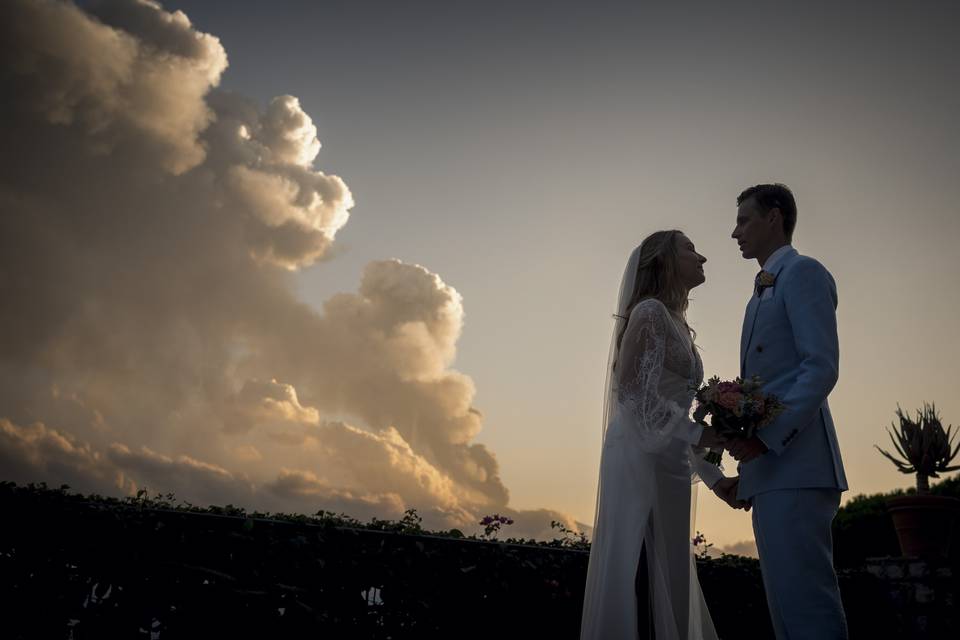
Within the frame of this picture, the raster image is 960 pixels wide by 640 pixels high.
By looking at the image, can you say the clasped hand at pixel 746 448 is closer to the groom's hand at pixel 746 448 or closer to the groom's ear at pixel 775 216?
the groom's hand at pixel 746 448

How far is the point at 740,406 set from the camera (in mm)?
3295

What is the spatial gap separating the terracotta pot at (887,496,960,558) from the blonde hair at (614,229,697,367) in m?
5.36

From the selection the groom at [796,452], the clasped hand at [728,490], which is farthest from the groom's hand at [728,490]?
the groom at [796,452]

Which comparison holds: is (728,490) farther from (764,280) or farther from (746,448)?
(764,280)

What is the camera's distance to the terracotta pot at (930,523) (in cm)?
779

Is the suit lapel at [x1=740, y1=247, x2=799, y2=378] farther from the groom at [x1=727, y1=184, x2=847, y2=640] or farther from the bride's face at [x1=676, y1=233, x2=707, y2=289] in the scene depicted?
the bride's face at [x1=676, y1=233, x2=707, y2=289]

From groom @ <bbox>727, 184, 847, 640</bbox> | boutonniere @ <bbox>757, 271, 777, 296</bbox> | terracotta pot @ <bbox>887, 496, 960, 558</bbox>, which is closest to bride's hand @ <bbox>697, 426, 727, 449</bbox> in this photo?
groom @ <bbox>727, 184, 847, 640</bbox>

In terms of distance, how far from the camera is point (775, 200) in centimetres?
380

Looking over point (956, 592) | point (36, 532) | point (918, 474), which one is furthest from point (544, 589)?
point (918, 474)

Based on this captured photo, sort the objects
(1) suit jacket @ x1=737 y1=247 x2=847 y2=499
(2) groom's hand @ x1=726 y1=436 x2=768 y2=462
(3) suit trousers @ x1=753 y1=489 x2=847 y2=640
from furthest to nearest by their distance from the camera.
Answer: (2) groom's hand @ x1=726 y1=436 x2=768 y2=462 → (1) suit jacket @ x1=737 y1=247 x2=847 y2=499 → (3) suit trousers @ x1=753 y1=489 x2=847 y2=640

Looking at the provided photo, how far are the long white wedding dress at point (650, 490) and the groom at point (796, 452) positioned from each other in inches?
20.9

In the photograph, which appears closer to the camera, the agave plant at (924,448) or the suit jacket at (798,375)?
the suit jacket at (798,375)

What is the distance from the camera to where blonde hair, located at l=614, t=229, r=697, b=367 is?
4.41 m

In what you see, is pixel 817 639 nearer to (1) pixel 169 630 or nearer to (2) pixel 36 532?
(1) pixel 169 630
